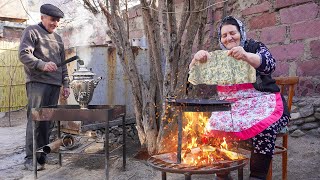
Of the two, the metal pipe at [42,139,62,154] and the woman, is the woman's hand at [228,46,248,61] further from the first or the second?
the metal pipe at [42,139,62,154]

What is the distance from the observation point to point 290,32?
4.61 metres

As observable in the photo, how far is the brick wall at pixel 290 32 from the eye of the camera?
439 centimetres

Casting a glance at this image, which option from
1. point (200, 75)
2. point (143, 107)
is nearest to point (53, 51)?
point (143, 107)

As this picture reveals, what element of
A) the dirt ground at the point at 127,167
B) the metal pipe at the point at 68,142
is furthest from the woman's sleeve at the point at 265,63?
the metal pipe at the point at 68,142

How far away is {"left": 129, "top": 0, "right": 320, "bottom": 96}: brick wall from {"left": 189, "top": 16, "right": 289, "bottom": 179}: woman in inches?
69.5

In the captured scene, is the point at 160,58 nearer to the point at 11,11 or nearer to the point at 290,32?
the point at 290,32

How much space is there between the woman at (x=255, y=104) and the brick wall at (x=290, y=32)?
176 centimetres

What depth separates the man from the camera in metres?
3.92

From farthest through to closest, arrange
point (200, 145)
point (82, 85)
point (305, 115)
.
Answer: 1. point (305, 115)
2. point (82, 85)
3. point (200, 145)

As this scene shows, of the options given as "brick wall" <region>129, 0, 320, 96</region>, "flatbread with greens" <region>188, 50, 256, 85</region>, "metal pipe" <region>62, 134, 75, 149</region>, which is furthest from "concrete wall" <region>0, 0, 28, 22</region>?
"flatbread with greens" <region>188, 50, 256, 85</region>

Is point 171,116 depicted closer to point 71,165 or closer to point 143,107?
point 143,107

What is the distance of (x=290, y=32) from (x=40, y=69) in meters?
3.34

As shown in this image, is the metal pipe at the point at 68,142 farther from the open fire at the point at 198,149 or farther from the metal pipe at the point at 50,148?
the open fire at the point at 198,149

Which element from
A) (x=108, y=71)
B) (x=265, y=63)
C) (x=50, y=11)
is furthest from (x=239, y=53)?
(x=108, y=71)
